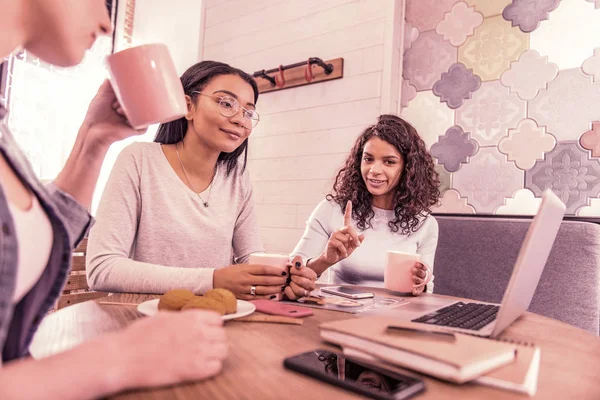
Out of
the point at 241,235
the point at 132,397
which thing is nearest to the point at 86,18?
the point at 132,397

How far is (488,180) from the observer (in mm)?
2010

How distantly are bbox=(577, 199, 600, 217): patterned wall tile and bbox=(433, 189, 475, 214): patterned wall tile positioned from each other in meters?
0.43

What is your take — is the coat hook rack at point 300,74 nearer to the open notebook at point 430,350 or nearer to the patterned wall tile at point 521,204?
the patterned wall tile at point 521,204

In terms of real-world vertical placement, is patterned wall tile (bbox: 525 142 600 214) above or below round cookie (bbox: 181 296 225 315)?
above

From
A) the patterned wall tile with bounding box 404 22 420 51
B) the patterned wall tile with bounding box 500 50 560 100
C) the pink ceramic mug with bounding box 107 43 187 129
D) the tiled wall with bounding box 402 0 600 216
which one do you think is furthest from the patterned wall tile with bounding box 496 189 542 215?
the pink ceramic mug with bounding box 107 43 187 129

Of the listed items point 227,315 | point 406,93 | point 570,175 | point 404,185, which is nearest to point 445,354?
point 227,315

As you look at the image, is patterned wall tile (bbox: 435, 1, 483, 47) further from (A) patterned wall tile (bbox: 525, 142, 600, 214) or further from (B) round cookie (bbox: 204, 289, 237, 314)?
(B) round cookie (bbox: 204, 289, 237, 314)

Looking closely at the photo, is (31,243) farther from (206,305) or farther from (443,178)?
(443,178)

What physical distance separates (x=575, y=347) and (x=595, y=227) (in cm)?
106

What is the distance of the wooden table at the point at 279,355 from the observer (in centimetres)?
47

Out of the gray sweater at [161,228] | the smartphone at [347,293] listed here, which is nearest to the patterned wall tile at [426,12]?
the gray sweater at [161,228]

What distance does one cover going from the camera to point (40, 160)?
322 centimetres

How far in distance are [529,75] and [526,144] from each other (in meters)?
0.32

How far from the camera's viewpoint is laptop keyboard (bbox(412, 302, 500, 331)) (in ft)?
2.78
